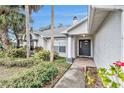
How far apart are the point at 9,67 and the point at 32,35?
4.89 meters

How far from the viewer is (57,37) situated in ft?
39.9

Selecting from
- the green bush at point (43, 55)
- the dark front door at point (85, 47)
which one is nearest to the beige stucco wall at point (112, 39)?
the green bush at point (43, 55)

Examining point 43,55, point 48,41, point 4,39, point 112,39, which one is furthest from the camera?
point 48,41

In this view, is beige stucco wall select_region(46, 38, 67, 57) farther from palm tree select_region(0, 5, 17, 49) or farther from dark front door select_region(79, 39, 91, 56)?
palm tree select_region(0, 5, 17, 49)

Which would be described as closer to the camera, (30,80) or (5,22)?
(30,80)

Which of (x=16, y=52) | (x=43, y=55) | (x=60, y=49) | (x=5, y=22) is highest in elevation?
(x=5, y=22)

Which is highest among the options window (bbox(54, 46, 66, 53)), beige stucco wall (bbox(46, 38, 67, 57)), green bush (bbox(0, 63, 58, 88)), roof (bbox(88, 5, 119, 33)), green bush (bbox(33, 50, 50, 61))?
roof (bbox(88, 5, 119, 33))

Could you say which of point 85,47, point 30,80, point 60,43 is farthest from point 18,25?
point 30,80

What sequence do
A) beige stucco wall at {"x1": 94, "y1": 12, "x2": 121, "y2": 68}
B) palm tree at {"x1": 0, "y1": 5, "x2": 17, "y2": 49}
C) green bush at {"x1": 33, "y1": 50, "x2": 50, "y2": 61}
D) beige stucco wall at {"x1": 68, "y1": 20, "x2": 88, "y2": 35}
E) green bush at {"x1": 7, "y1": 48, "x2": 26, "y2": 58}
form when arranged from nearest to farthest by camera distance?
beige stucco wall at {"x1": 94, "y1": 12, "x2": 121, "y2": 68}
green bush at {"x1": 33, "y1": 50, "x2": 50, "y2": 61}
beige stucco wall at {"x1": 68, "y1": 20, "x2": 88, "y2": 35}
green bush at {"x1": 7, "y1": 48, "x2": 26, "y2": 58}
palm tree at {"x1": 0, "y1": 5, "x2": 17, "y2": 49}

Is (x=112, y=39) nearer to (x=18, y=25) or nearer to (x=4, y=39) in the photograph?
(x=18, y=25)

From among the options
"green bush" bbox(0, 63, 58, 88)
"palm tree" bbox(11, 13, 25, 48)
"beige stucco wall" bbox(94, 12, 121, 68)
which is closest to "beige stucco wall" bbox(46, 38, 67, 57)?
"palm tree" bbox(11, 13, 25, 48)

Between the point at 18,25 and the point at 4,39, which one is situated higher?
the point at 18,25

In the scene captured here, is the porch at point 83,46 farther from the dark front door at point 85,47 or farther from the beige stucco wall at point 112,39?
the beige stucco wall at point 112,39
